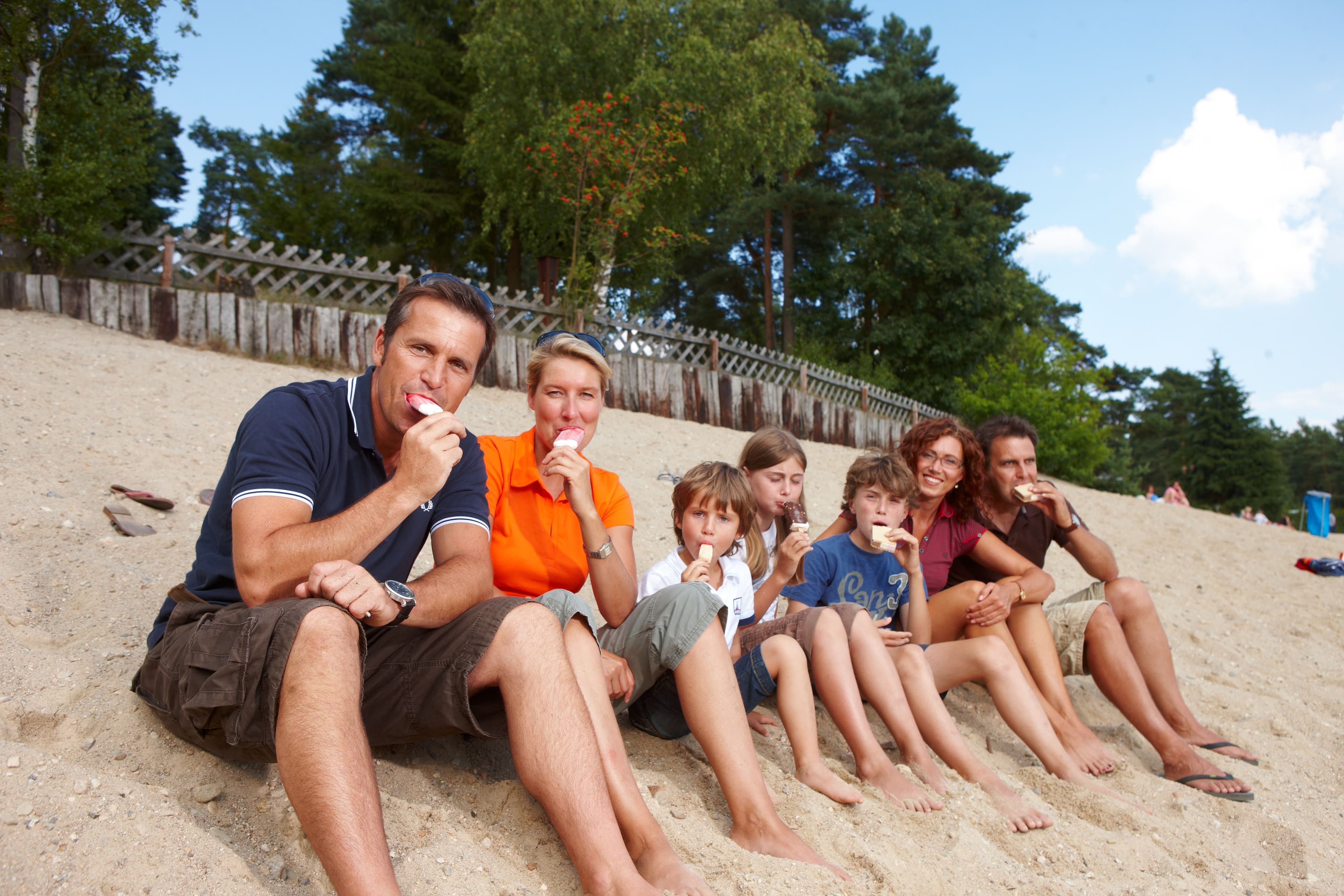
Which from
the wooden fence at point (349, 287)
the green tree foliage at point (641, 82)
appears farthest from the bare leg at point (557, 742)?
the green tree foliage at point (641, 82)

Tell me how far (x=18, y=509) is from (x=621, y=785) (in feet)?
9.79

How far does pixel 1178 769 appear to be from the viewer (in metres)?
3.24

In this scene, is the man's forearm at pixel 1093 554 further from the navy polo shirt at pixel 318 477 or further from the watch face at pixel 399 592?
the watch face at pixel 399 592

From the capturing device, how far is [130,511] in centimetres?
389

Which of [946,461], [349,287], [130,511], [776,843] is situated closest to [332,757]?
[776,843]

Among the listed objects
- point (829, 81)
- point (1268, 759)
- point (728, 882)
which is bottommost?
point (1268, 759)

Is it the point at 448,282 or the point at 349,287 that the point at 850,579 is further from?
the point at 349,287

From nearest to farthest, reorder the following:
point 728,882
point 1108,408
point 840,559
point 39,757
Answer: point 39,757 → point 728,882 → point 840,559 → point 1108,408

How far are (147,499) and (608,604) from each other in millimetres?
2822

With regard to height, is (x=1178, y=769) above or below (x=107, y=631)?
below

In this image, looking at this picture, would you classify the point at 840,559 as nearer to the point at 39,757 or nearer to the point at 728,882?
the point at 728,882

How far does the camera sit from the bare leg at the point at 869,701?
8.55ft

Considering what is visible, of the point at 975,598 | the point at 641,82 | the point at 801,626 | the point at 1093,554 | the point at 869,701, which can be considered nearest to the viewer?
the point at 801,626

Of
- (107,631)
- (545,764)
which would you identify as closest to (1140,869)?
(545,764)
